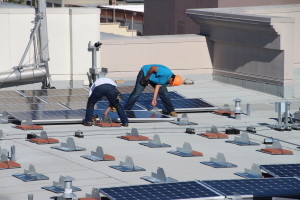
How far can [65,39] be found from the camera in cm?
2620

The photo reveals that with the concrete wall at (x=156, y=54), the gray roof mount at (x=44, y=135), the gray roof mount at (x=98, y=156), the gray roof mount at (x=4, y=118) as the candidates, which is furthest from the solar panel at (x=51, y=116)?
the concrete wall at (x=156, y=54)

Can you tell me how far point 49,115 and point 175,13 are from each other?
60.4 feet

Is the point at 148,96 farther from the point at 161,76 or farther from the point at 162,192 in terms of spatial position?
the point at 162,192

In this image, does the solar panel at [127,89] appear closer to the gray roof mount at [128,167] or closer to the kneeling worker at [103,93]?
the kneeling worker at [103,93]

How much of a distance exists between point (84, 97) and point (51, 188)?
8.54 m

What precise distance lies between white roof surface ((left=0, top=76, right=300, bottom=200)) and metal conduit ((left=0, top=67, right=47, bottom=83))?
14.5ft

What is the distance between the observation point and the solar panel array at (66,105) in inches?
826

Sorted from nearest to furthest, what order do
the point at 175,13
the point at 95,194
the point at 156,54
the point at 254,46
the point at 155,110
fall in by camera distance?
the point at 95,194, the point at 155,110, the point at 254,46, the point at 156,54, the point at 175,13

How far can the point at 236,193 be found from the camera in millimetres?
13445

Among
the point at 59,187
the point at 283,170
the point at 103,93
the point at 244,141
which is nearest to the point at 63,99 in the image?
the point at 103,93

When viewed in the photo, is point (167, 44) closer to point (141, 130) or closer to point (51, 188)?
point (141, 130)

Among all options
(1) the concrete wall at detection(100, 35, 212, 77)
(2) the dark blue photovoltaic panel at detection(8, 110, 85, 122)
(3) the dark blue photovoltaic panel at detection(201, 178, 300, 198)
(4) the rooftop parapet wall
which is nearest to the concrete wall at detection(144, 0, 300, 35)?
(4) the rooftop parapet wall

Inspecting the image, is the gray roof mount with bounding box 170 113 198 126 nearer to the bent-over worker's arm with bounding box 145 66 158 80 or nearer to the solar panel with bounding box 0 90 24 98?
the bent-over worker's arm with bounding box 145 66 158 80

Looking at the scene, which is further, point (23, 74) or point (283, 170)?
point (23, 74)
